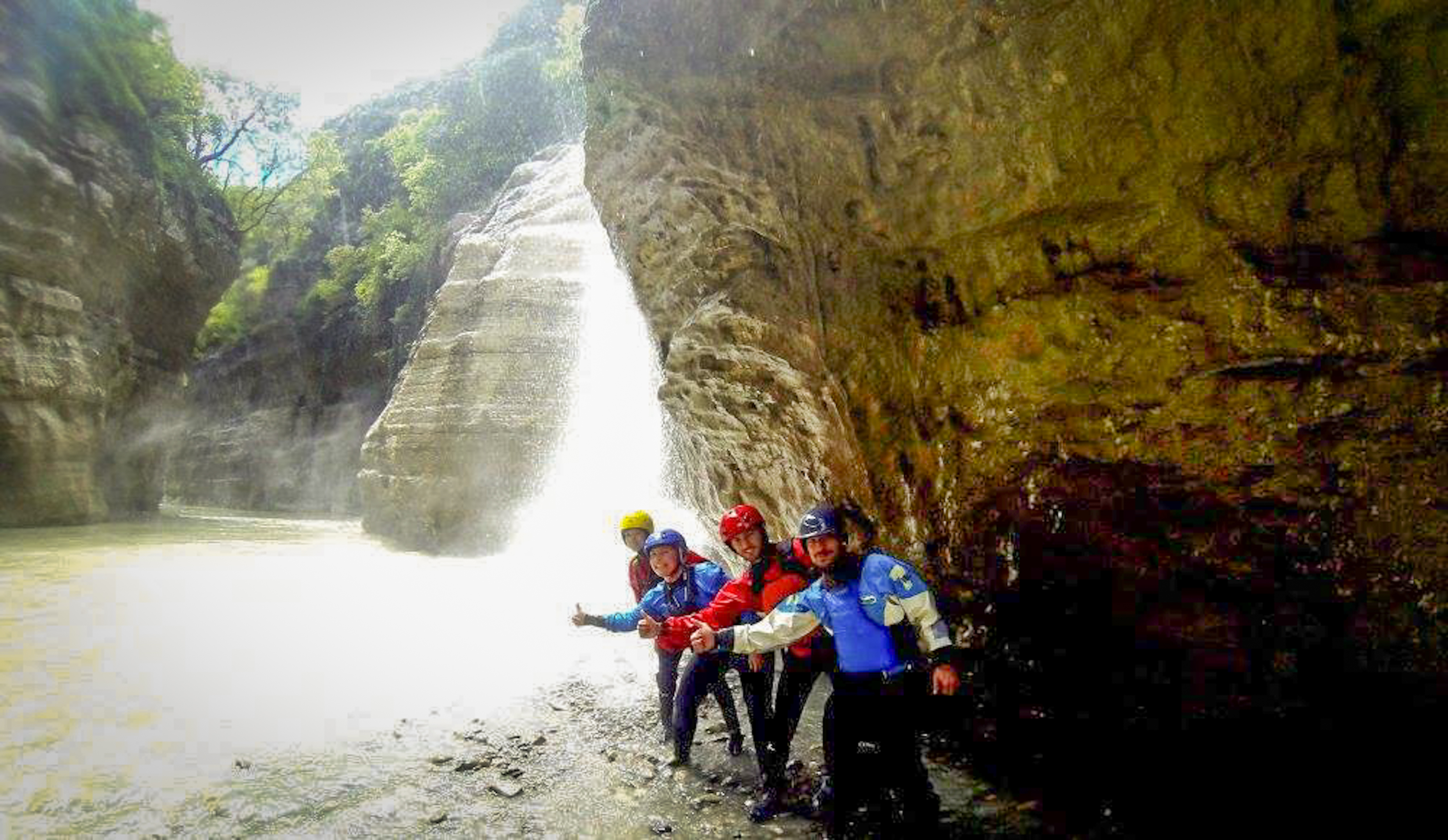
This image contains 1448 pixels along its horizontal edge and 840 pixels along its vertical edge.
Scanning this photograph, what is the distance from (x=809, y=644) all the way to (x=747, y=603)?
0.49 metres

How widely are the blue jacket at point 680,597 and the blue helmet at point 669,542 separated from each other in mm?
112

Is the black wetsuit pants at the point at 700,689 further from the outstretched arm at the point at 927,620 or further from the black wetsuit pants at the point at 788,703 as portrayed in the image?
the outstretched arm at the point at 927,620

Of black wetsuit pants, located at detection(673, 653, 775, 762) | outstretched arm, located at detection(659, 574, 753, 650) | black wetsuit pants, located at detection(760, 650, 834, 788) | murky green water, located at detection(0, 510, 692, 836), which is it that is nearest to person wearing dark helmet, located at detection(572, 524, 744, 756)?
black wetsuit pants, located at detection(673, 653, 775, 762)

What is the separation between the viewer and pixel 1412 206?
128 inches

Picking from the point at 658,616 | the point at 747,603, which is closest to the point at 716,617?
the point at 747,603

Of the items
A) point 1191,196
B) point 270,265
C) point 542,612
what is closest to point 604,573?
point 542,612

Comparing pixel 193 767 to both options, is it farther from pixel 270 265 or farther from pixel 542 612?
pixel 270 265

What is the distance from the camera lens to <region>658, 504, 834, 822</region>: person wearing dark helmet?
407 cm

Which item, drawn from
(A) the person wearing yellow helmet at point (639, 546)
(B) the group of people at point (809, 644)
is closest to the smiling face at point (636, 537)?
(A) the person wearing yellow helmet at point (639, 546)

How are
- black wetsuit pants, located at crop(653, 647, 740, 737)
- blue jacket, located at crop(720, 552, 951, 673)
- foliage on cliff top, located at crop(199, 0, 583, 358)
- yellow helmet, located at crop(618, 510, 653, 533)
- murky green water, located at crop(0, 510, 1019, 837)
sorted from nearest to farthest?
blue jacket, located at crop(720, 552, 951, 673), murky green water, located at crop(0, 510, 1019, 837), black wetsuit pants, located at crop(653, 647, 740, 737), yellow helmet, located at crop(618, 510, 653, 533), foliage on cliff top, located at crop(199, 0, 583, 358)

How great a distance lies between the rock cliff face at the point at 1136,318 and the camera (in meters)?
3.31

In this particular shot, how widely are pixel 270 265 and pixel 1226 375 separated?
4197 cm

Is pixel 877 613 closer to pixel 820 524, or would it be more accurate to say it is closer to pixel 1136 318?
pixel 820 524

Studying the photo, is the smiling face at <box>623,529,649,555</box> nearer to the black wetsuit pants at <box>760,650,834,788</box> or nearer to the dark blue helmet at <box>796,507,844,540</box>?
the black wetsuit pants at <box>760,650,834,788</box>
